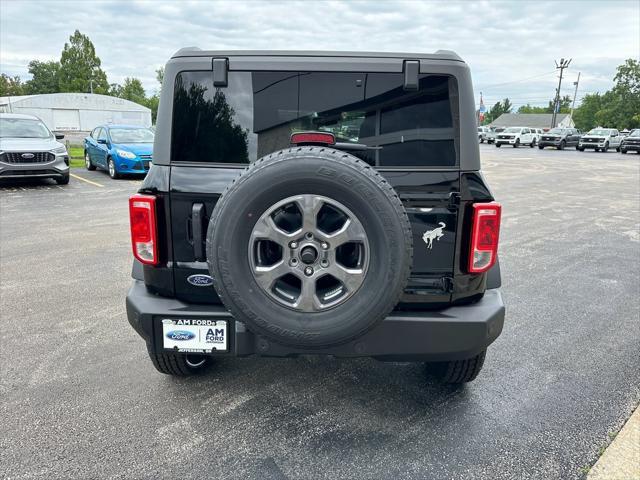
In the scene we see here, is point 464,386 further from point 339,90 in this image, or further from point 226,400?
point 339,90

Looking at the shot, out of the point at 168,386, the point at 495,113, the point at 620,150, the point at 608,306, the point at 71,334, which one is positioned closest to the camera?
the point at 168,386

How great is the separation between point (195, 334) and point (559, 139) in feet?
130

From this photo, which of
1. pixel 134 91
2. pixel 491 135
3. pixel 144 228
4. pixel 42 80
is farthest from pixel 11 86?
pixel 144 228

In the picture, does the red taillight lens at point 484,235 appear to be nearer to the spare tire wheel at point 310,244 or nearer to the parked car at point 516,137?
the spare tire wheel at point 310,244

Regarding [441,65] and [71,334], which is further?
[71,334]

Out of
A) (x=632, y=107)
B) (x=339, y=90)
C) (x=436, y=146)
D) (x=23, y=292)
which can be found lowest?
(x=23, y=292)

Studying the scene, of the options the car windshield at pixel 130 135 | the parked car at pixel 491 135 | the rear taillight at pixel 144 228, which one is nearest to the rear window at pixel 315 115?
the rear taillight at pixel 144 228

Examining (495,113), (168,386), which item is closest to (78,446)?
(168,386)

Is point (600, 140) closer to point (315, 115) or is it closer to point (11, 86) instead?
point (315, 115)

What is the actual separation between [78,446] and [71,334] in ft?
5.10

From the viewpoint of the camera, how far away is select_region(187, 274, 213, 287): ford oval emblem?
2.55 meters

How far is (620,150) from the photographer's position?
3381 centimetres

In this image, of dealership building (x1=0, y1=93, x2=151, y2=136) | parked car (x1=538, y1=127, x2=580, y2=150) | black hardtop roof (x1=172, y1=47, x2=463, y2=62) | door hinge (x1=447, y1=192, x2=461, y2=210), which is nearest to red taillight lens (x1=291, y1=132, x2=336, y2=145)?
black hardtop roof (x1=172, y1=47, x2=463, y2=62)

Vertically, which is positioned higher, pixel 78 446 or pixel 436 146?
pixel 436 146
